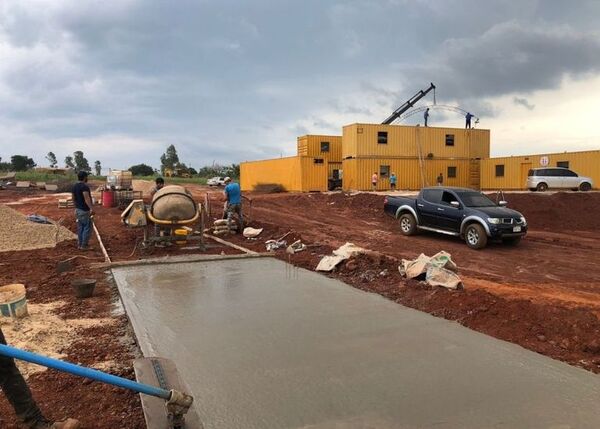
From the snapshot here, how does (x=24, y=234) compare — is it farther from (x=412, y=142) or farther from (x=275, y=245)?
(x=412, y=142)

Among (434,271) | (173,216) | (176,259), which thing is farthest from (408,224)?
(434,271)

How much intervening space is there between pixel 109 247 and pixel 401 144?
90.9ft

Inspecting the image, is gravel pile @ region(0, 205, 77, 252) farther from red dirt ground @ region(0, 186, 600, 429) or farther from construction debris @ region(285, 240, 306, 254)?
construction debris @ region(285, 240, 306, 254)

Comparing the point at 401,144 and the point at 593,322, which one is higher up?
the point at 401,144

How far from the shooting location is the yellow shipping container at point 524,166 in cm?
3116

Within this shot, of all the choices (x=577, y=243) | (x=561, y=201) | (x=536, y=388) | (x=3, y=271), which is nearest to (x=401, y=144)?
(x=561, y=201)

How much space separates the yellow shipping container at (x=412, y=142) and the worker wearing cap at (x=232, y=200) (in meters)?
21.2

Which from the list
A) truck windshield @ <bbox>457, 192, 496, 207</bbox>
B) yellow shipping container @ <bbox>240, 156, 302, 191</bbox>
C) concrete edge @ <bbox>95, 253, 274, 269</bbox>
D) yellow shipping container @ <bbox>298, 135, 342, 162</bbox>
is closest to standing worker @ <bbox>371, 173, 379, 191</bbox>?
yellow shipping container @ <bbox>240, 156, 302, 191</bbox>

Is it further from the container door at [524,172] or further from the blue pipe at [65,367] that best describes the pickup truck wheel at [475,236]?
the container door at [524,172]

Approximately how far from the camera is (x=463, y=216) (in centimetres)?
1441

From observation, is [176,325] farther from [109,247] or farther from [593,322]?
[109,247]

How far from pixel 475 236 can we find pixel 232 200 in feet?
23.7

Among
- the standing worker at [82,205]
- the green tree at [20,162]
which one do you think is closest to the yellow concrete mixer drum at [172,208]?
the standing worker at [82,205]

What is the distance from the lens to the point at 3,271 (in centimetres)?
969
